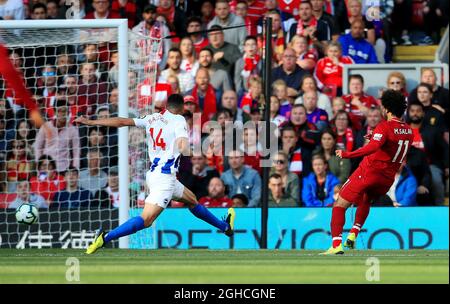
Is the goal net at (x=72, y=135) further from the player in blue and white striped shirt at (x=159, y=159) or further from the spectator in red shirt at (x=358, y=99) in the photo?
the spectator in red shirt at (x=358, y=99)

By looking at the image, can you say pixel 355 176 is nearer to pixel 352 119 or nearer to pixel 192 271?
pixel 192 271

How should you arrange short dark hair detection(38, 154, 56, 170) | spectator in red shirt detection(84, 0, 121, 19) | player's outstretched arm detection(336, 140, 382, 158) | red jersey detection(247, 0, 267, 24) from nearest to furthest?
player's outstretched arm detection(336, 140, 382, 158) → short dark hair detection(38, 154, 56, 170) → red jersey detection(247, 0, 267, 24) → spectator in red shirt detection(84, 0, 121, 19)

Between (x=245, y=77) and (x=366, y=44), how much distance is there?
6.52 ft

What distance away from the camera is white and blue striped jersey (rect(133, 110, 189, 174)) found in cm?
1306

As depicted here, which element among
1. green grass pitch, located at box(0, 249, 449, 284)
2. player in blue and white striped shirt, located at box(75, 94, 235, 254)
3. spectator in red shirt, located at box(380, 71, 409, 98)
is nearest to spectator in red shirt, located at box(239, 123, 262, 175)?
spectator in red shirt, located at box(380, 71, 409, 98)

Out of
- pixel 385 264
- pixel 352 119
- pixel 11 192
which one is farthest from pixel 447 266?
pixel 11 192

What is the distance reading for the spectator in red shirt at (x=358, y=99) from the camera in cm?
1792

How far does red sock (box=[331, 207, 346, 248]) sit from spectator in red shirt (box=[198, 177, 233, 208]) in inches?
163

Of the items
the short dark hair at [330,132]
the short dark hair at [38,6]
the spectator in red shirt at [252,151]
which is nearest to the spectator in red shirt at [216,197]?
the spectator in red shirt at [252,151]

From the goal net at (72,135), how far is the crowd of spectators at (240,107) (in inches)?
1.0

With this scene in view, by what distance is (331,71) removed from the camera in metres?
18.6

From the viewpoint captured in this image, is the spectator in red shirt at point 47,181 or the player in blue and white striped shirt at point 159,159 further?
the spectator in red shirt at point 47,181

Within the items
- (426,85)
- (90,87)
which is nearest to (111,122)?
(90,87)

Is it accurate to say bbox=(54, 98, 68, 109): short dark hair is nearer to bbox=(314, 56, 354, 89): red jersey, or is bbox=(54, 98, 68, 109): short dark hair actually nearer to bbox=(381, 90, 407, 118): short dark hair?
bbox=(314, 56, 354, 89): red jersey
